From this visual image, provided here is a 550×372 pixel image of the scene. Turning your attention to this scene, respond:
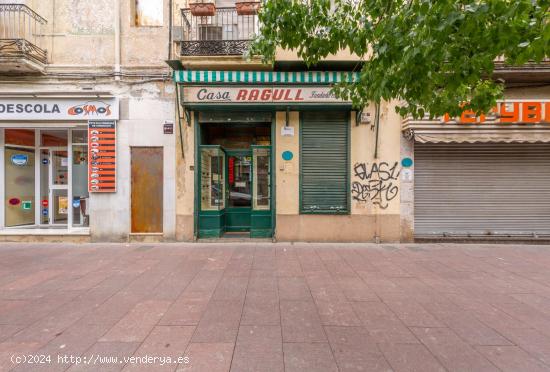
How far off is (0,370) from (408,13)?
568cm

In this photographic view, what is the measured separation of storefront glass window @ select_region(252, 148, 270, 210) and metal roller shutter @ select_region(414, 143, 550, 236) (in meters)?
4.46

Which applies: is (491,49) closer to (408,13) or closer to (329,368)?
(408,13)

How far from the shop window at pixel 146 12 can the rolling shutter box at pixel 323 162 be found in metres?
5.26

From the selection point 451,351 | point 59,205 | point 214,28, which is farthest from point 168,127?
point 451,351

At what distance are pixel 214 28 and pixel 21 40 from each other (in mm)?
5048

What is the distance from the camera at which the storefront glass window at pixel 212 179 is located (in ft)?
28.3

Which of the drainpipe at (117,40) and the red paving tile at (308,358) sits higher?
the drainpipe at (117,40)

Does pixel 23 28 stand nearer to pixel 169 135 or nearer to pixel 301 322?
pixel 169 135

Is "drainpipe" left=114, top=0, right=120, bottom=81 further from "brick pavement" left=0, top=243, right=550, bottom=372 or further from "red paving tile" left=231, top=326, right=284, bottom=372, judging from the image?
"red paving tile" left=231, top=326, right=284, bottom=372

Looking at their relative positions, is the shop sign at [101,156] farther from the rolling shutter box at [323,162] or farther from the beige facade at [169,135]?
the rolling shutter box at [323,162]

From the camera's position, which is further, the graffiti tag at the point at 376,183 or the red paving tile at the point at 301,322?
the graffiti tag at the point at 376,183

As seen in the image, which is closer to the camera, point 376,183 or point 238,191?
point 376,183

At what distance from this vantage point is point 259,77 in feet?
25.1

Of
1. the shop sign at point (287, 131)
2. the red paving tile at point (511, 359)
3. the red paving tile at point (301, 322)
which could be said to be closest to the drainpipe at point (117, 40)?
the shop sign at point (287, 131)
